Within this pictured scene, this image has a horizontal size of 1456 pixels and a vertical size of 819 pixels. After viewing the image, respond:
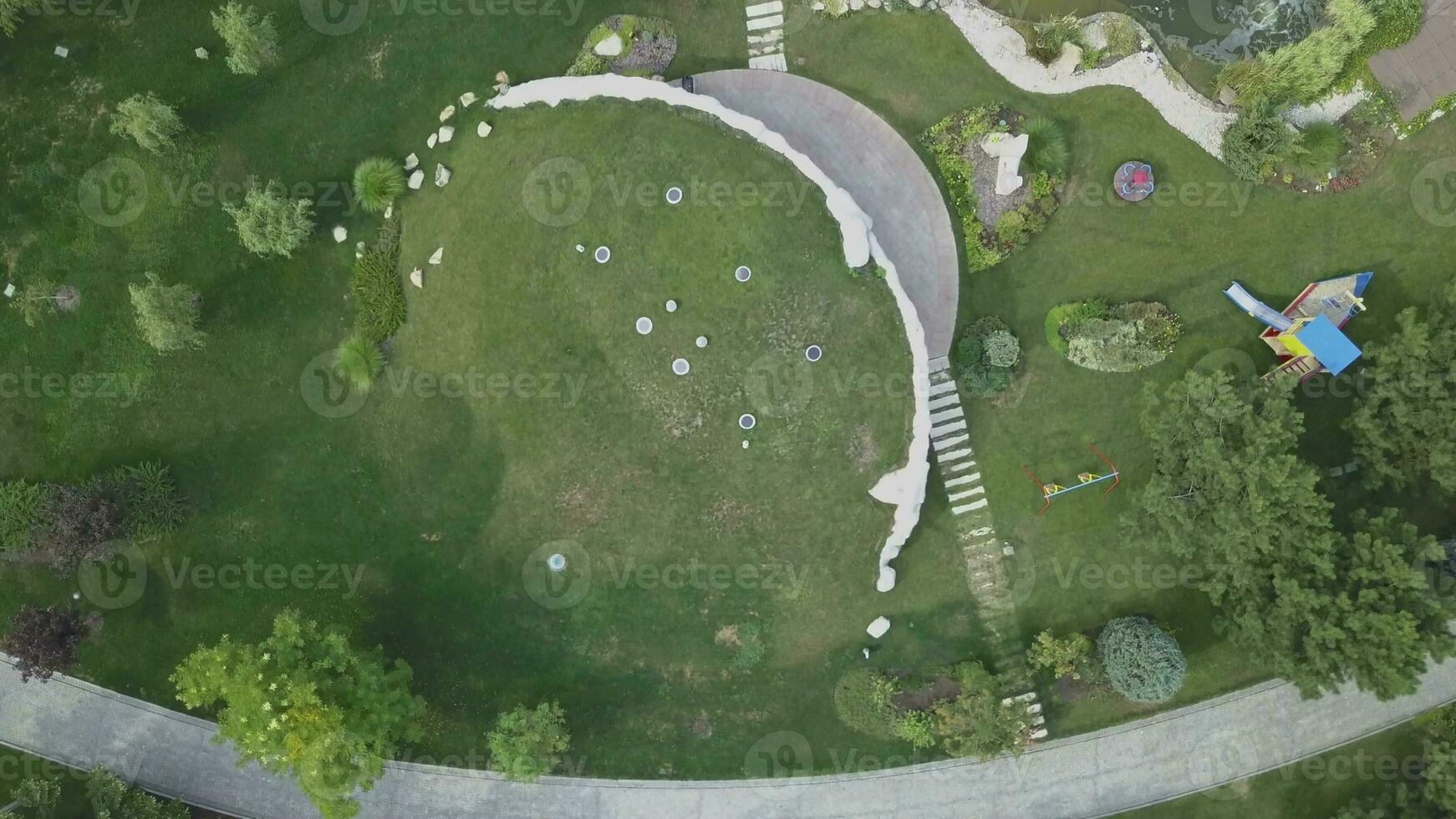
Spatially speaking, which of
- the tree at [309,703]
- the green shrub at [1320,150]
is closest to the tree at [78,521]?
the tree at [309,703]

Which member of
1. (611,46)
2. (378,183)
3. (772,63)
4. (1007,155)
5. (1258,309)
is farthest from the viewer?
(772,63)

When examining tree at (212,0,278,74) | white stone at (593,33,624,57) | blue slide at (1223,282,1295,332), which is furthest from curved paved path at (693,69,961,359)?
tree at (212,0,278,74)

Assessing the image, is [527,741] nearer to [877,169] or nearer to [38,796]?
[38,796]

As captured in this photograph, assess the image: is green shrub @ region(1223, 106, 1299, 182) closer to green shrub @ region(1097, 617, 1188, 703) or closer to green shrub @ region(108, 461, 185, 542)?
green shrub @ region(1097, 617, 1188, 703)

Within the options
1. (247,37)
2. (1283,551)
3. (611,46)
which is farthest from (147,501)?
(1283,551)

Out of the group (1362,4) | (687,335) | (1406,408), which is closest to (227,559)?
(687,335)

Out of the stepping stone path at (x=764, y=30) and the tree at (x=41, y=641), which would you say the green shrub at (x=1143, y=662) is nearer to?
the stepping stone path at (x=764, y=30)
